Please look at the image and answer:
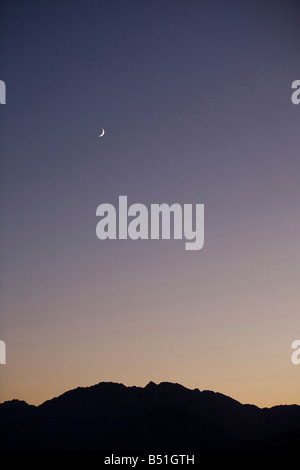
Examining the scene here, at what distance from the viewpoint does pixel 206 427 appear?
88.2m

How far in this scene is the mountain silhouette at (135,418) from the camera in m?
75.3

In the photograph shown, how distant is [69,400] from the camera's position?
96250 mm

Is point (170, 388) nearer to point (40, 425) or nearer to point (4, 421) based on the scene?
point (40, 425)

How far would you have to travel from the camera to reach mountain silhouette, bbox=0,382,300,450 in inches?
2965

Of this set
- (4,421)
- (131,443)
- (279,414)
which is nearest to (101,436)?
(131,443)

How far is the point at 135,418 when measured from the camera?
8312cm
